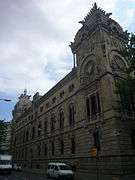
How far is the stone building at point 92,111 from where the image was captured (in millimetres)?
24781

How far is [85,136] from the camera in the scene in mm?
29969

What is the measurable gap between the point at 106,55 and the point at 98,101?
19.7 ft

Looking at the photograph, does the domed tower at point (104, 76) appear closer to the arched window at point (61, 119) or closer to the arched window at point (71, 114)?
the arched window at point (71, 114)

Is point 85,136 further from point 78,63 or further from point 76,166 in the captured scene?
point 78,63

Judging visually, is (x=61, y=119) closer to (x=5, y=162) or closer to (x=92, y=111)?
(x=92, y=111)

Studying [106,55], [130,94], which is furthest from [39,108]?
[130,94]

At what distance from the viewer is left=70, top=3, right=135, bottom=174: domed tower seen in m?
24.3

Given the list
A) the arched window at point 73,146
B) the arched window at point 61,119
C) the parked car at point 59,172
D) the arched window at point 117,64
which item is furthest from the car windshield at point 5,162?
the arched window at point 117,64

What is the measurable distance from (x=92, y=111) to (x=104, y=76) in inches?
205

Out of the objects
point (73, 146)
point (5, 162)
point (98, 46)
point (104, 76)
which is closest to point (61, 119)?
point (73, 146)

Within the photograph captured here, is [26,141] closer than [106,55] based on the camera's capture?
No

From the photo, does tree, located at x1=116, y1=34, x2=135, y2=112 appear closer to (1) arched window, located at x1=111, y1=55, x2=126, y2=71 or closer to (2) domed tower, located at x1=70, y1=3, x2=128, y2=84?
(2) domed tower, located at x1=70, y1=3, x2=128, y2=84

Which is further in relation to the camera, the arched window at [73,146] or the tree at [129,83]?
the arched window at [73,146]

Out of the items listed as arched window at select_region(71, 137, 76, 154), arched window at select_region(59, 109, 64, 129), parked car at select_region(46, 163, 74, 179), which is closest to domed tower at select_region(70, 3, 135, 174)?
parked car at select_region(46, 163, 74, 179)
